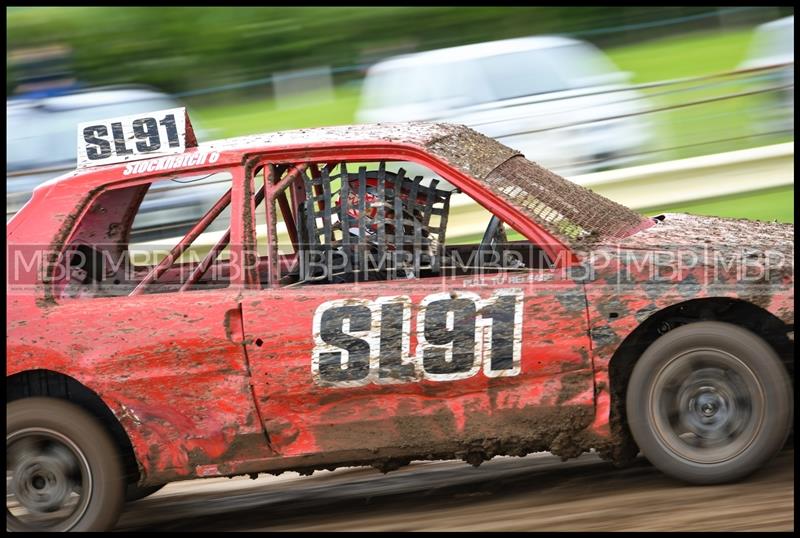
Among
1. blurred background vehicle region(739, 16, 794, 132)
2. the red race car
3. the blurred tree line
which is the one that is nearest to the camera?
the red race car

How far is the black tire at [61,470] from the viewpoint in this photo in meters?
5.04

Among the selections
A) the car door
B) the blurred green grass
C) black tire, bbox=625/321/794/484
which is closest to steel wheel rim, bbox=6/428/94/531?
the car door

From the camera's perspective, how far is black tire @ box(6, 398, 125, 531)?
5.04 metres

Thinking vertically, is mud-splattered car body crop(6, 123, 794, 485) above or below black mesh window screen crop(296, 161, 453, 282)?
below

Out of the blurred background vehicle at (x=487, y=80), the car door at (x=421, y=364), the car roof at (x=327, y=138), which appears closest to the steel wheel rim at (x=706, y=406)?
the car door at (x=421, y=364)

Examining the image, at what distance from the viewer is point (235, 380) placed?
16.0 ft

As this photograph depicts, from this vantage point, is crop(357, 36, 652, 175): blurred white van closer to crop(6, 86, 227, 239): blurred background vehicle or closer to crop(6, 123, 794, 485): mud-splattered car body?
crop(6, 86, 227, 239): blurred background vehicle

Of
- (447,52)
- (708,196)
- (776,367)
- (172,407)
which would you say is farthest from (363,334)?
(447,52)

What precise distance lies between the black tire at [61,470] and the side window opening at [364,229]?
3.33ft

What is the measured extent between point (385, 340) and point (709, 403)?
1.32 metres

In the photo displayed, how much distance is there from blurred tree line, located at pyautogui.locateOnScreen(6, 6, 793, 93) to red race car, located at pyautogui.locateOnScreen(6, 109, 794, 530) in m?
8.47

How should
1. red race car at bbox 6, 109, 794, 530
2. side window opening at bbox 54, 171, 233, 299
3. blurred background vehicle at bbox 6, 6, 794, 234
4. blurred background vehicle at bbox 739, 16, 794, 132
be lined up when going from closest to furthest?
red race car at bbox 6, 109, 794, 530 < side window opening at bbox 54, 171, 233, 299 < blurred background vehicle at bbox 6, 6, 794, 234 < blurred background vehicle at bbox 739, 16, 794, 132

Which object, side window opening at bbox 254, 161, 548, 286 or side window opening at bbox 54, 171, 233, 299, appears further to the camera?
side window opening at bbox 54, 171, 233, 299

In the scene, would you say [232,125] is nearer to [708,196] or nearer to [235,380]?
[708,196]
